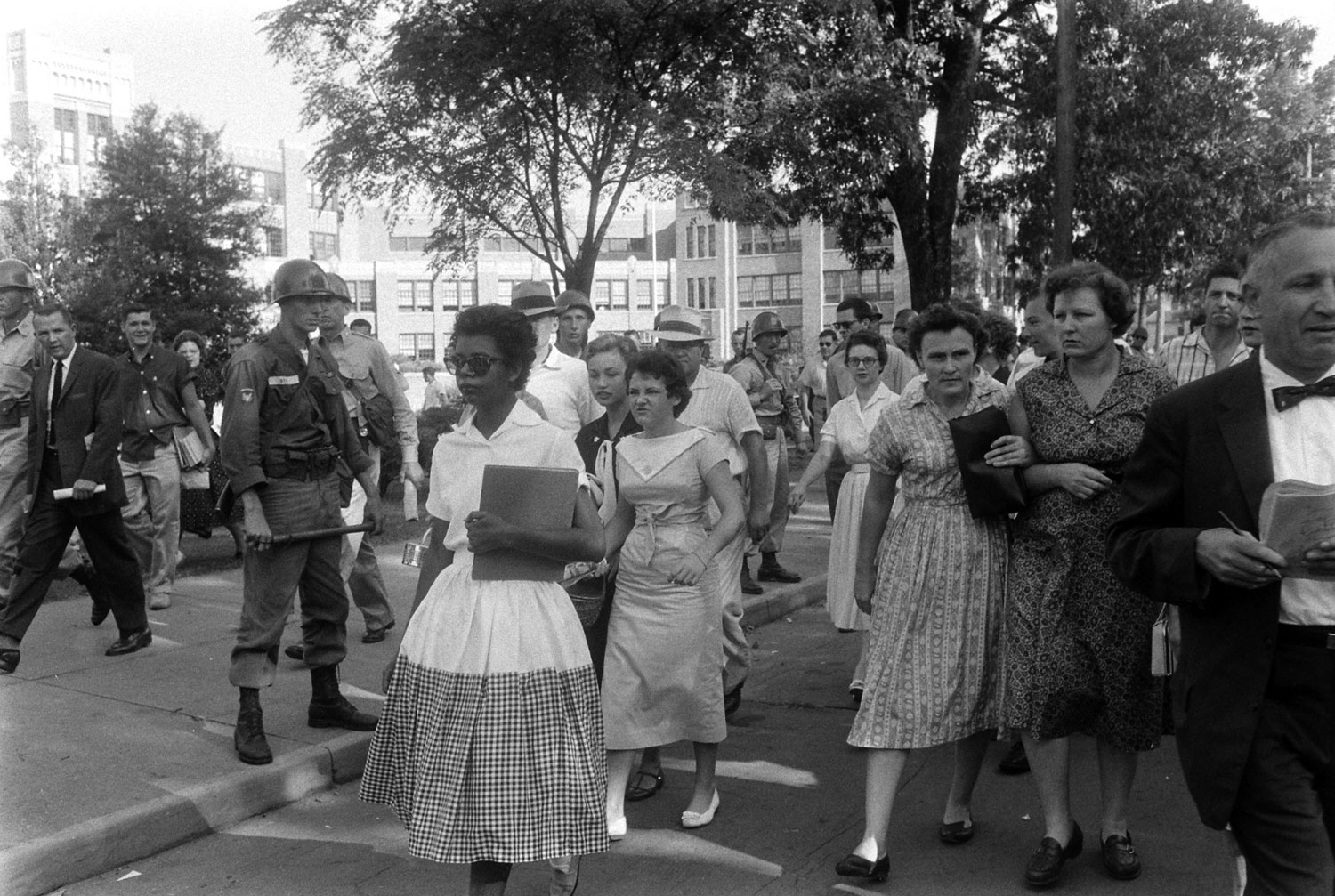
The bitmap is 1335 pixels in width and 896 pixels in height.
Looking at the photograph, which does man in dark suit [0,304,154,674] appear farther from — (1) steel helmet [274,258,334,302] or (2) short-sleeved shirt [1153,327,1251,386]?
(2) short-sleeved shirt [1153,327,1251,386]

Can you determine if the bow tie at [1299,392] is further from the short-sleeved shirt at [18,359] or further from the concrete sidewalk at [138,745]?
the short-sleeved shirt at [18,359]

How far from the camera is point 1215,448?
9.99 feet

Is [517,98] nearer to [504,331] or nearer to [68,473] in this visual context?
[68,473]

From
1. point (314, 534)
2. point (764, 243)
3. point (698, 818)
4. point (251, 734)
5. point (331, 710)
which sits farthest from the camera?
point (764, 243)

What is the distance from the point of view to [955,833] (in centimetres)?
495

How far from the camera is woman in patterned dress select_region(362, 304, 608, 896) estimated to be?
3764 millimetres

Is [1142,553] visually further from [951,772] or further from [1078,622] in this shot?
[951,772]

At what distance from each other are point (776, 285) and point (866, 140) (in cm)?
6173

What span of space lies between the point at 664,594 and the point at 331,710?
6.45 feet

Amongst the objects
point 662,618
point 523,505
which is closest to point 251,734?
point 662,618

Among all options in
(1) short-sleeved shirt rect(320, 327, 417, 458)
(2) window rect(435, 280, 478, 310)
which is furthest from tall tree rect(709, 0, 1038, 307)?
(2) window rect(435, 280, 478, 310)

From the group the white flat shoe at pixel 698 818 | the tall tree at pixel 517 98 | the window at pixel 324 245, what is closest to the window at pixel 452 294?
the window at pixel 324 245

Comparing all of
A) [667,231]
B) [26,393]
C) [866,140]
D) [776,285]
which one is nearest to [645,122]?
[866,140]

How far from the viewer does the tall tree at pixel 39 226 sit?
37562 millimetres
